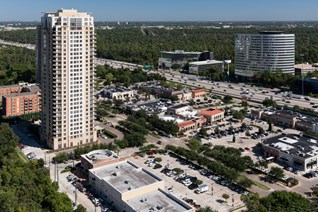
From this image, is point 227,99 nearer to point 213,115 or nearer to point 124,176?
point 213,115

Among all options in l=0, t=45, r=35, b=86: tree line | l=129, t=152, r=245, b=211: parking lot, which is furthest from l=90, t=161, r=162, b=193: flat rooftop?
l=0, t=45, r=35, b=86: tree line

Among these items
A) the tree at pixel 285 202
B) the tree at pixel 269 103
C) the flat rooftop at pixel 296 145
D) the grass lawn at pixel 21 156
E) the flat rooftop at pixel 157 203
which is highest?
the tree at pixel 269 103

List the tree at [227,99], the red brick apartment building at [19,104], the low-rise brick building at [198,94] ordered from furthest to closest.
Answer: the low-rise brick building at [198,94] < the tree at [227,99] < the red brick apartment building at [19,104]

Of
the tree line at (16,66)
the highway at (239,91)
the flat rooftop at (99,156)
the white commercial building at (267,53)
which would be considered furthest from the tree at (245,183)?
the tree line at (16,66)

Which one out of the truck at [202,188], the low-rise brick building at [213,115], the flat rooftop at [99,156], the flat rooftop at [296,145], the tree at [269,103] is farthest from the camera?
the tree at [269,103]

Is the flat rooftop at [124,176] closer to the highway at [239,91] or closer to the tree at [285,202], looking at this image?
the tree at [285,202]

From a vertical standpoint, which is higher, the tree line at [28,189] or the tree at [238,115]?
the tree at [238,115]

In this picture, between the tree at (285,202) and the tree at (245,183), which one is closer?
the tree at (285,202)
